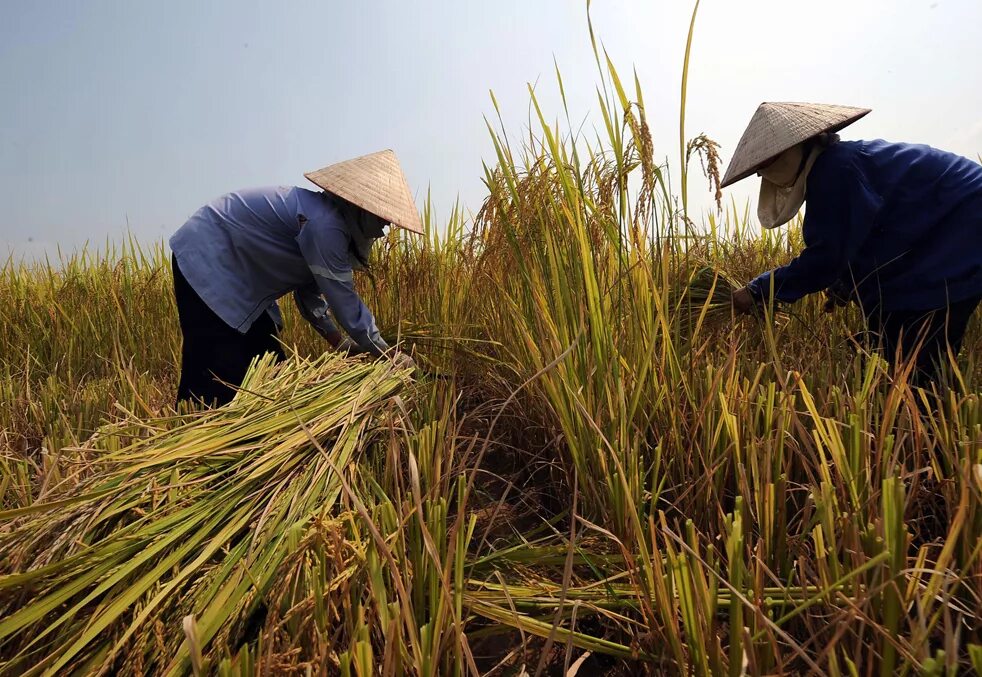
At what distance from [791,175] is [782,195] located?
13 cm

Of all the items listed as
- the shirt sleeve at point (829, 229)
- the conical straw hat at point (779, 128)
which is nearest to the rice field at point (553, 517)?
the shirt sleeve at point (829, 229)

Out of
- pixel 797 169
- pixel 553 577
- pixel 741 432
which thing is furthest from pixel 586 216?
pixel 797 169

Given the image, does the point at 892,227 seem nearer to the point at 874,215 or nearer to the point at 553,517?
the point at 874,215

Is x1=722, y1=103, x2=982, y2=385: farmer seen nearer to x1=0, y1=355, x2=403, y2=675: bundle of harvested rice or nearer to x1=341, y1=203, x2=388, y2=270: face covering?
x1=341, y1=203, x2=388, y2=270: face covering

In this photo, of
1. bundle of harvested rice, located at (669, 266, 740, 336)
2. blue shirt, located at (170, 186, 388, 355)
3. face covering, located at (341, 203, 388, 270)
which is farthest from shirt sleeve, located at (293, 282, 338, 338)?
bundle of harvested rice, located at (669, 266, 740, 336)

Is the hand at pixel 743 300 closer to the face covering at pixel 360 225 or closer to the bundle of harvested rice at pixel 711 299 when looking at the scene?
the bundle of harvested rice at pixel 711 299

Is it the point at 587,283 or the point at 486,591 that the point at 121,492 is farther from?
the point at 587,283

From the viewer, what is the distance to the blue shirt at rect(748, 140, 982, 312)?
5.92 ft

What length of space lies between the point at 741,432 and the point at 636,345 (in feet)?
0.88

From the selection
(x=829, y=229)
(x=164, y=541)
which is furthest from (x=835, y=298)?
(x=164, y=541)

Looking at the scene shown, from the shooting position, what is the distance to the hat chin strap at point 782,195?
6.31ft

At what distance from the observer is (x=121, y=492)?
0.97 m

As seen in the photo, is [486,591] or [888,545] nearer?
[888,545]

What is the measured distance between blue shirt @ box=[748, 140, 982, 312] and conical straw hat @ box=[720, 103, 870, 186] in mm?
111
